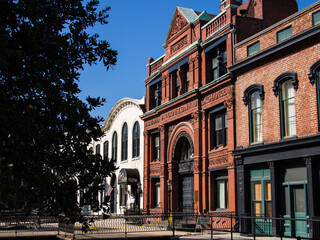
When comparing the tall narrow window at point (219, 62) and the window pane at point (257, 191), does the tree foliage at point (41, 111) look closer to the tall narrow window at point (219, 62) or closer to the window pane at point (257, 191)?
the window pane at point (257, 191)

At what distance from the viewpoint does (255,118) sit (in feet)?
74.4

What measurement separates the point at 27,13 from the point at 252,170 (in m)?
16.6

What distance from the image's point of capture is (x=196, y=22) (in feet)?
98.1

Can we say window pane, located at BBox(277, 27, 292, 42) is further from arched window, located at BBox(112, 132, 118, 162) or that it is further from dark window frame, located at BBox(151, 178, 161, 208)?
arched window, located at BBox(112, 132, 118, 162)

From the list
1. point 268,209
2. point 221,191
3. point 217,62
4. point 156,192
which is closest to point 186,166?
point 221,191

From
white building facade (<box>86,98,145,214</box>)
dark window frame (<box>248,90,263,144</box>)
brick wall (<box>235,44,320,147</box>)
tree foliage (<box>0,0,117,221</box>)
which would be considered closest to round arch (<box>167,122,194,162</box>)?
white building facade (<box>86,98,145,214</box>)

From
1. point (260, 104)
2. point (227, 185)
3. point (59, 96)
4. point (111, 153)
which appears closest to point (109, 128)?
point (111, 153)

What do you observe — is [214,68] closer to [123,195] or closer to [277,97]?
[277,97]

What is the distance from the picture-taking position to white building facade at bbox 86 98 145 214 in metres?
38.1

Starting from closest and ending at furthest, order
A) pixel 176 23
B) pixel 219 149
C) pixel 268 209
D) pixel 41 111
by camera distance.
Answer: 1. pixel 41 111
2. pixel 268 209
3. pixel 219 149
4. pixel 176 23

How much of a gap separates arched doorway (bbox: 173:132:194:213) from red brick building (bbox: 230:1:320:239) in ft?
21.3

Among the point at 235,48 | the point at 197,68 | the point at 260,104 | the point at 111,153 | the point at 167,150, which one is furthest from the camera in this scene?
the point at 111,153

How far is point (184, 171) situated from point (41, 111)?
2179cm

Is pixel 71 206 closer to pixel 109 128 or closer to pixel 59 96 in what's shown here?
pixel 59 96
